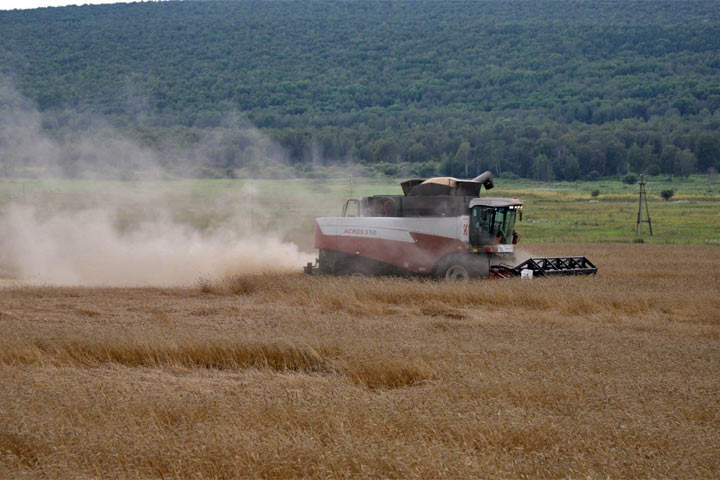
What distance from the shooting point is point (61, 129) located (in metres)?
45.5

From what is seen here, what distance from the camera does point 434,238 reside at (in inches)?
894

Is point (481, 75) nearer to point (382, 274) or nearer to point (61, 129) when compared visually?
point (61, 129)

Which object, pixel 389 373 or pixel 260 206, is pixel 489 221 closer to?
pixel 389 373

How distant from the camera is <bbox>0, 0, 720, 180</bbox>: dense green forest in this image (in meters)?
58.7

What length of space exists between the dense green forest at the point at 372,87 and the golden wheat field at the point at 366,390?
3102 centimetres

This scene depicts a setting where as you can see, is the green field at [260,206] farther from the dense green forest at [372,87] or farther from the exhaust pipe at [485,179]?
the exhaust pipe at [485,179]

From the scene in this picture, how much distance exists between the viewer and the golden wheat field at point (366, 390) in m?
6.91

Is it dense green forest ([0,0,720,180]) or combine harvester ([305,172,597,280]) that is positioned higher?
dense green forest ([0,0,720,180])

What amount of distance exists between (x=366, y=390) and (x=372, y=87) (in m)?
120

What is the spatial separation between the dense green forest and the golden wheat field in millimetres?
31023

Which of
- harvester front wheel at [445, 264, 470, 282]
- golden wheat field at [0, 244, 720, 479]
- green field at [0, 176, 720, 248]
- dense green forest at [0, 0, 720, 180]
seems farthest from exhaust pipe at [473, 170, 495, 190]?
dense green forest at [0, 0, 720, 180]

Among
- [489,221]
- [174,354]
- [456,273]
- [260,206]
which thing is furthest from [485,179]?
[260,206]

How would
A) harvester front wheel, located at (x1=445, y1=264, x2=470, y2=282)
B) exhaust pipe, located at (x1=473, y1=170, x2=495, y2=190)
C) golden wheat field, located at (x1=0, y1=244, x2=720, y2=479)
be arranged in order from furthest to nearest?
exhaust pipe, located at (x1=473, y1=170, x2=495, y2=190) < harvester front wheel, located at (x1=445, y1=264, x2=470, y2=282) < golden wheat field, located at (x1=0, y1=244, x2=720, y2=479)

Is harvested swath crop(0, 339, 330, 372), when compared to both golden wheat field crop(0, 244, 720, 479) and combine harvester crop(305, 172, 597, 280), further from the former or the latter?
combine harvester crop(305, 172, 597, 280)
